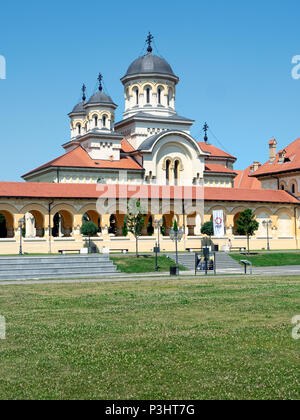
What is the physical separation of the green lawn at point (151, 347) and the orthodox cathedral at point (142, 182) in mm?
26560

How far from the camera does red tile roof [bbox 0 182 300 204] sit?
150 ft

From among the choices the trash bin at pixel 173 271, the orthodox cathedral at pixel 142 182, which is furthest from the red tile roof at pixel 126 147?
the trash bin at pixel 173 271

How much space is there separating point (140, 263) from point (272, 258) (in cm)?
1075

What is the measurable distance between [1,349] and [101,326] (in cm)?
293

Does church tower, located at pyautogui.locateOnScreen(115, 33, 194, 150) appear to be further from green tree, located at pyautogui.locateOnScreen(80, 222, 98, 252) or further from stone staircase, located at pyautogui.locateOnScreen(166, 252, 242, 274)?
stone staircase, located at pyautogui.locateOnScreen(166, 252, 242, 274)

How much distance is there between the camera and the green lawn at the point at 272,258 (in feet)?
137

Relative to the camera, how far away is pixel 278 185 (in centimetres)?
6384

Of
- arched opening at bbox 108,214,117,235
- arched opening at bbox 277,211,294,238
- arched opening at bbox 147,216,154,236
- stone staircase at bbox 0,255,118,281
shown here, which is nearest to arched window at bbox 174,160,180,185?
arched opening at bbox 108,214,117,235

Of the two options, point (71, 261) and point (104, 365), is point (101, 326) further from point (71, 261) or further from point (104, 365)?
point (71, 261)

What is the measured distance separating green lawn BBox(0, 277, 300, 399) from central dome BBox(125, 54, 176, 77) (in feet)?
152

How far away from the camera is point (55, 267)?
112 feet

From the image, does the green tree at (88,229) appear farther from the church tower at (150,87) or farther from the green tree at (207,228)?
the church tower at (150,87)

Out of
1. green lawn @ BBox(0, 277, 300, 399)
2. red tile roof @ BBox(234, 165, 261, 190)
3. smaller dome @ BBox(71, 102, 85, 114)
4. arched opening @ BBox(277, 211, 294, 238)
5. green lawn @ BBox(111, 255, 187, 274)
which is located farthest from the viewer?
→ red tile roof @ BBox(234, 165, 261, 190)

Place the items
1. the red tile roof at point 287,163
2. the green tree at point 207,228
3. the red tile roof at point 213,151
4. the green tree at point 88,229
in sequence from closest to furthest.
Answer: the green tree at point 88,229 < the green tree at point 207,228 < the red tile roof at point 287,163 < the red tile roof at point 213,151
